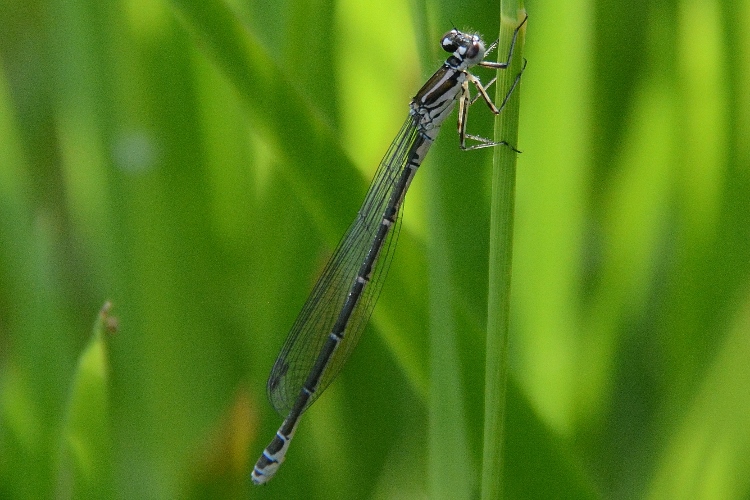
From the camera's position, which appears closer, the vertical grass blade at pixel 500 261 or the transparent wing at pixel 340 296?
the vertical grass blade at pixel 500 261

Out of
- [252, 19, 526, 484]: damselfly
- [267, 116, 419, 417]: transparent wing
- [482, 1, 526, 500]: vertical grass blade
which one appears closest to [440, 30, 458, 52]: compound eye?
[252, 19, 526, 484]: damselfly

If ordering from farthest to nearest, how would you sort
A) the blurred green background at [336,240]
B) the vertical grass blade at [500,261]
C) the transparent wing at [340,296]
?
the transparent wing at [340,296], the blurred green background at [336,240], the vertical grass blade at [500,261]

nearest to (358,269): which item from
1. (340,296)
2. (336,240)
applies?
(340,296)

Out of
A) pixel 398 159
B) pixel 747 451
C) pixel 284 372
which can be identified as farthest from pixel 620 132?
pixel 284 372

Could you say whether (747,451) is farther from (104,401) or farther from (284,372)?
(104,401)

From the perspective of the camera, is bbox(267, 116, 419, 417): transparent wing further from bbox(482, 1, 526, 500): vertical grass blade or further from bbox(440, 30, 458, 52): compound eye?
bbox(482, 1, 526, 500): vertical grass blade

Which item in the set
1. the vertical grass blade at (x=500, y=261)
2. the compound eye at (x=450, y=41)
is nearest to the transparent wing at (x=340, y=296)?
the compound eye at (x=450, y=41)

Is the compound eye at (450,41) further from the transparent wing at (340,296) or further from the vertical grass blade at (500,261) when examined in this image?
the vertical grass blade at (500,261)
